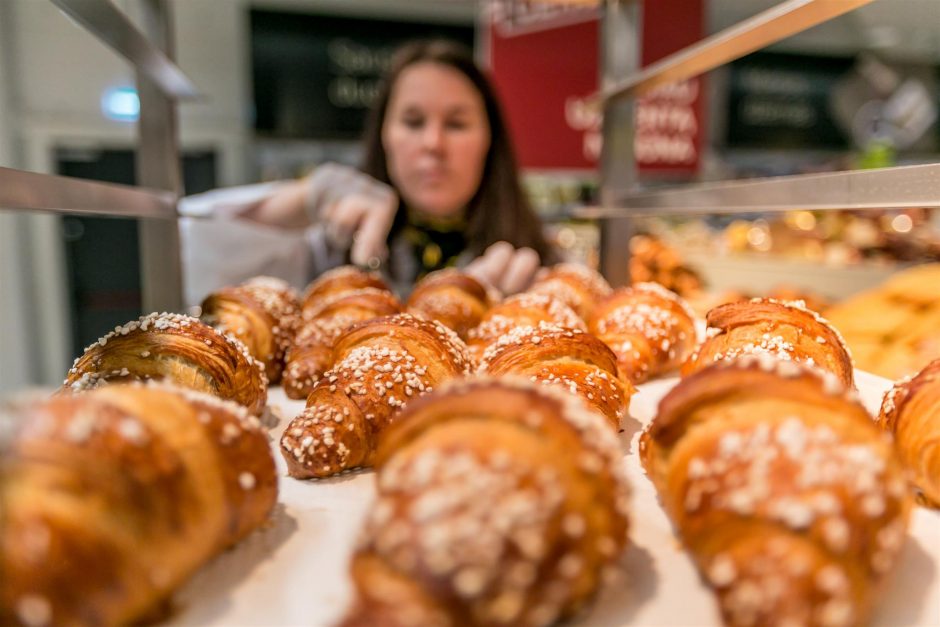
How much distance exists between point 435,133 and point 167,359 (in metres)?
2.13

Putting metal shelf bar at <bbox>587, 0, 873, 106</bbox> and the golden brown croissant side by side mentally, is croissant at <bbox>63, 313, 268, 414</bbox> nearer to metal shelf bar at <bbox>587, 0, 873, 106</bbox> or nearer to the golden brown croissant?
the golden brown croissant

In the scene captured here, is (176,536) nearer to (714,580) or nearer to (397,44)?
(714,580)

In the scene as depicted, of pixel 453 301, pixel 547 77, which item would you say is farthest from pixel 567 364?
pixel 547 77

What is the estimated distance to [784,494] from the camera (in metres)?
0.57

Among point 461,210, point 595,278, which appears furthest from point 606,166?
point 461,210

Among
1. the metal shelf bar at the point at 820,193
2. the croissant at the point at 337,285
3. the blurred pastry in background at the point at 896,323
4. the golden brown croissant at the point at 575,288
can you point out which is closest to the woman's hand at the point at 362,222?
the croissant at the point at 337,285

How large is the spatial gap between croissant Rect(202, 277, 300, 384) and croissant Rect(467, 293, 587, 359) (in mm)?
390

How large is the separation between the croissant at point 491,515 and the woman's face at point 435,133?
2.41 meters

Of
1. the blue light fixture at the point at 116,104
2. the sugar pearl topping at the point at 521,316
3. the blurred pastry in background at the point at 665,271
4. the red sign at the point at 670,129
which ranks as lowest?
the blurred pastry in background at the point at 665,271

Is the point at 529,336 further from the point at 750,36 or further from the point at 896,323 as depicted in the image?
the point at 896,323

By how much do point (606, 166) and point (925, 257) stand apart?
7.04 ft

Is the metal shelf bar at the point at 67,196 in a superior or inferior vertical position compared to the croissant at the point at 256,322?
superior

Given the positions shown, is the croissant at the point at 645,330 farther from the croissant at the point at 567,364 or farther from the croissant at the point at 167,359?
the croissant at the point at 167,359

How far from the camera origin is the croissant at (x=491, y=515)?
0.51 metres
